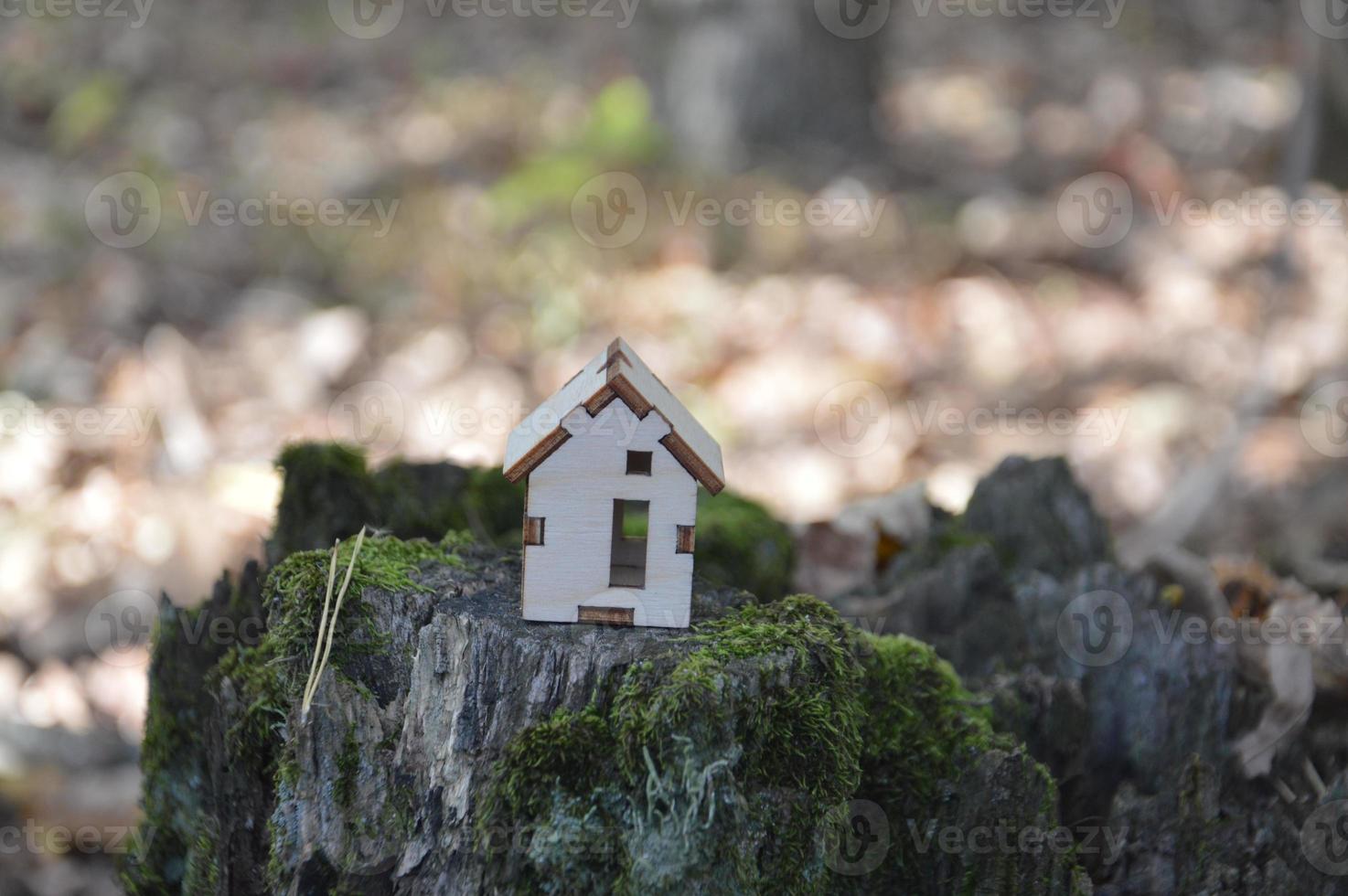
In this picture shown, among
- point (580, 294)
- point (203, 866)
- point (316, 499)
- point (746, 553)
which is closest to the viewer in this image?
point (203, 866)

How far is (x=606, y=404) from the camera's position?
6.56ft

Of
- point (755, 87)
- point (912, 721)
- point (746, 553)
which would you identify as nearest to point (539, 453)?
point (912, 721)

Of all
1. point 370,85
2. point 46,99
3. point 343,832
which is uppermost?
point 370,85

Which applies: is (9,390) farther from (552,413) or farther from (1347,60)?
(1347,60)

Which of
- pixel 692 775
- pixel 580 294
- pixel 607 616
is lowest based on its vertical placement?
pixel 692 775

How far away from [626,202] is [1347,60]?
430 centimetres

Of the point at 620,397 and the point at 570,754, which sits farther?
the point at 620,397

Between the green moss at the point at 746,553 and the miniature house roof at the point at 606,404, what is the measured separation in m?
1.06

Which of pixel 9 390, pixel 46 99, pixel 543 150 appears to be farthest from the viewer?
pixel 46 99

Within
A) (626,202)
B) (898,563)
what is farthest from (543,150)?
(898,563)

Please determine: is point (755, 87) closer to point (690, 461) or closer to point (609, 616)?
point (690, 461)

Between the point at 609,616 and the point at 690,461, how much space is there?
335 millimetres

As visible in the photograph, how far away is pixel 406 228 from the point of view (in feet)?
23.7

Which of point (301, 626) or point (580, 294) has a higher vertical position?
point (580, 294)
